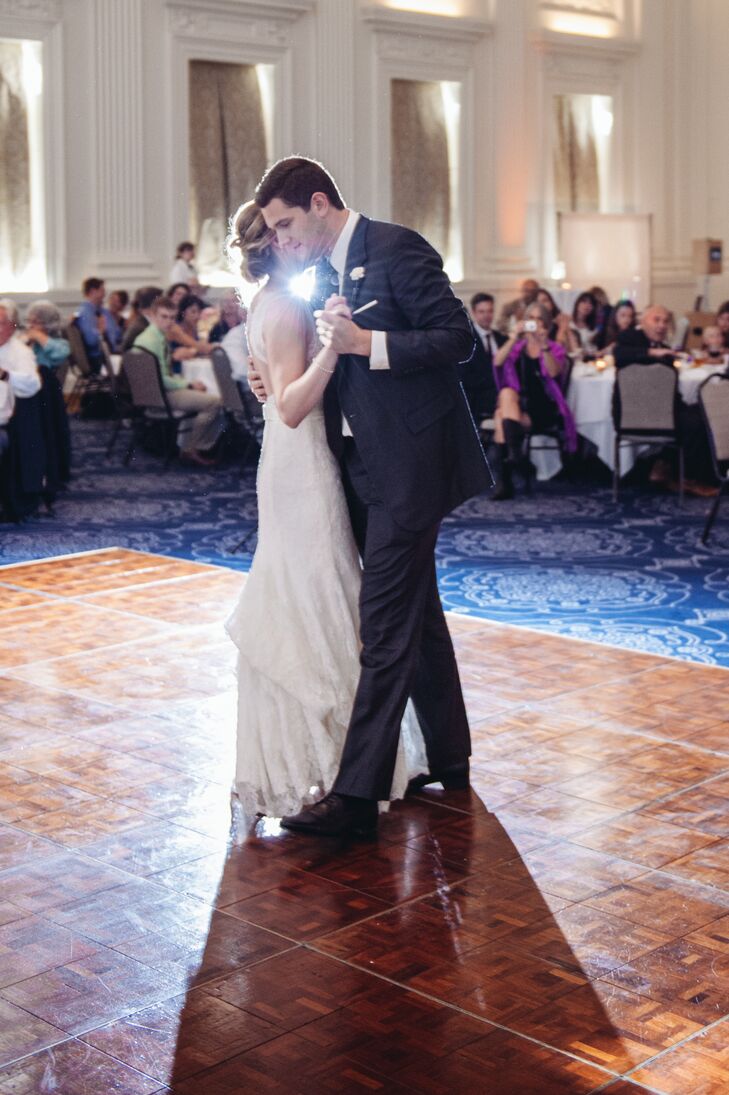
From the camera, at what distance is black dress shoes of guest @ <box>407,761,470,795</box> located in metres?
3.68

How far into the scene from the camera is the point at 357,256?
10.7ft

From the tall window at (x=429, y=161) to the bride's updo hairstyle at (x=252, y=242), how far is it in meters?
12.9

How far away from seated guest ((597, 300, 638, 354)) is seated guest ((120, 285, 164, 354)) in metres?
3.37

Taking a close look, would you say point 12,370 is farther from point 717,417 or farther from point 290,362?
point 290,362

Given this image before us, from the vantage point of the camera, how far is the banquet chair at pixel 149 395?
9883mm

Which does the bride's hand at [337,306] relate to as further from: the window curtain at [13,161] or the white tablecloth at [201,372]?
the window curtain at [13,161]

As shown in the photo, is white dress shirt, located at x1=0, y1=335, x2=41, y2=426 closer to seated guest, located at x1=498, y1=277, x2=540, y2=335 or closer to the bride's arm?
seated guest, located at x1=498, y1=277, x2=540, y2=335

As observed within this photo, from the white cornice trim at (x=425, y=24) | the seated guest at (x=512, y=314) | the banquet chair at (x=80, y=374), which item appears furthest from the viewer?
the white cornice trim at (x=425, y=24)

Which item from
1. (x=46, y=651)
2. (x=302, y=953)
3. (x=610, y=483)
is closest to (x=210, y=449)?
(x=610, y=483)

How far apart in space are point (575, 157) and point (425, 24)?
273 centimetres

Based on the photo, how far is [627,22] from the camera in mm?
17891

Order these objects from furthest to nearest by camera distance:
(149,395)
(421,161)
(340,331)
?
(421,161) < (149,395) < (340,331)

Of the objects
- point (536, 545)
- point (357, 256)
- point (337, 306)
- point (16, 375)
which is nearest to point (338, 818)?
point (337, 306)

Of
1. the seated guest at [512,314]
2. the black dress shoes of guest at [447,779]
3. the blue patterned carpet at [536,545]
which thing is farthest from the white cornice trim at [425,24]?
the black dress shoes of guest at [447,779]
